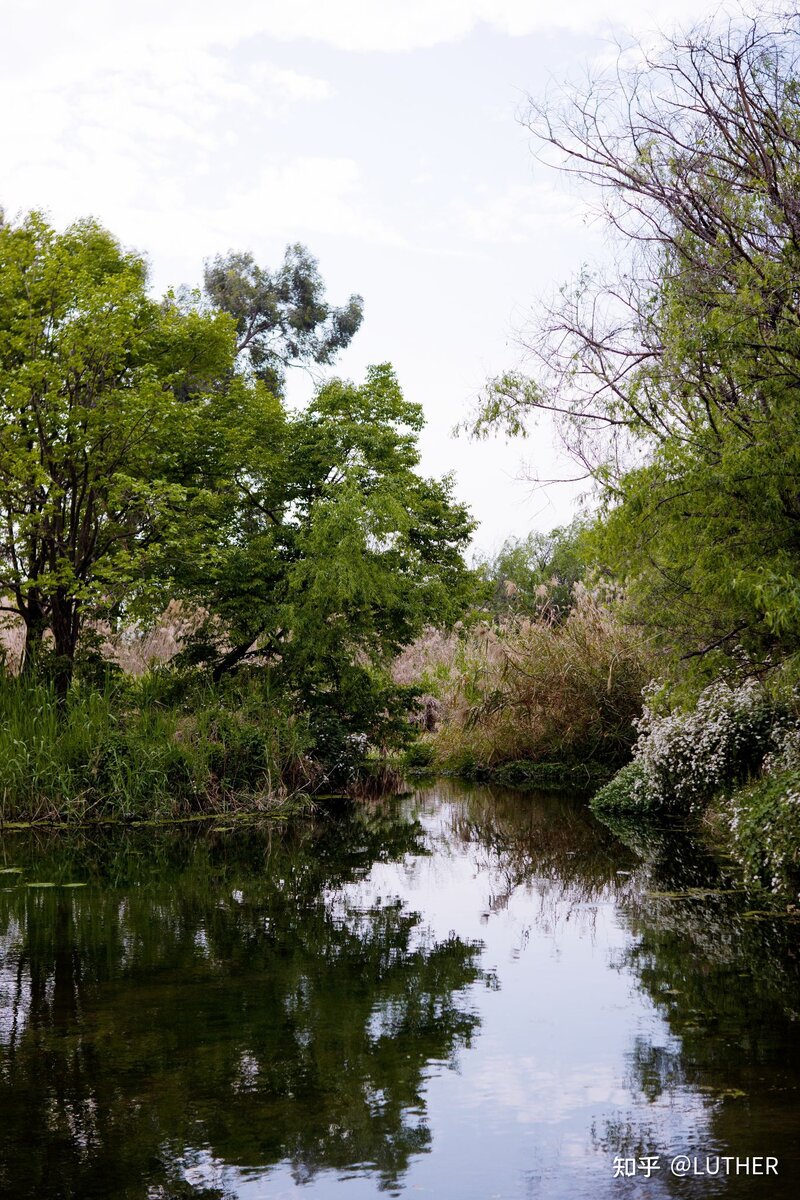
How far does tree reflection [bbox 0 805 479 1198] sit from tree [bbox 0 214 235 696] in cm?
644

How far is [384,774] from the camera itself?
68.7 ft

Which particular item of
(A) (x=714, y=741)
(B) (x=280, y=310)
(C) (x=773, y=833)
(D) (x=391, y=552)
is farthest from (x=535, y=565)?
(C) (x=773, y=833)

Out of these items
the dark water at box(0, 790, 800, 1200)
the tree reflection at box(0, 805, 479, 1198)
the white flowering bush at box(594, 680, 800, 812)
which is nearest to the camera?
the dark water at box(0, 790, 800, 1200)

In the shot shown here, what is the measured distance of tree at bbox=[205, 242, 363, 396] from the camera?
117 feet

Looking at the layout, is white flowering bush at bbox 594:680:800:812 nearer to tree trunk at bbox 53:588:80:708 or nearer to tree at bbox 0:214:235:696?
tree at bbox 0:214:235:696

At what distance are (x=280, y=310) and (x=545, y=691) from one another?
20.1 meters

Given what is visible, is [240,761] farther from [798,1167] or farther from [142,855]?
[798,1167]

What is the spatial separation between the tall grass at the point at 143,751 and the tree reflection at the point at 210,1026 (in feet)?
10.1

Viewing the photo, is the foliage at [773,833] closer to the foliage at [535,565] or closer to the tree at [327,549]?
the tree at [327,549]

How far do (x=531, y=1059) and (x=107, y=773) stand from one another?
10211 millimetres

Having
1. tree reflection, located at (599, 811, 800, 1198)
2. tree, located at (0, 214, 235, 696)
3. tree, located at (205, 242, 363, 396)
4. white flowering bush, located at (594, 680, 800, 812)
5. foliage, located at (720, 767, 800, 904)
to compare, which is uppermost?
tree, located at (205, 242, 363, 396)

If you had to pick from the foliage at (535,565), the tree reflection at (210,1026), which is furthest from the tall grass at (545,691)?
the foliage at (535,565)

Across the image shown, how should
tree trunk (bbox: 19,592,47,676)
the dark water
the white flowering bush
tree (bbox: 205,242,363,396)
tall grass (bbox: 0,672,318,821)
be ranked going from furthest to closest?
tree (bbox: 205,242,363,396) → tree trunk (bbox: 19,592,47,676) → tall grass (bbox: 0,672,318,821) → the white flowering bush → the dark water

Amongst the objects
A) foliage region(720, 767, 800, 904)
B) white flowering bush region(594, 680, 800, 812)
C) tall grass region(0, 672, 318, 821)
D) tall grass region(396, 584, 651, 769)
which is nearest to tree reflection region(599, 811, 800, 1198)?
foliage region(720, 767, 800, 904)
